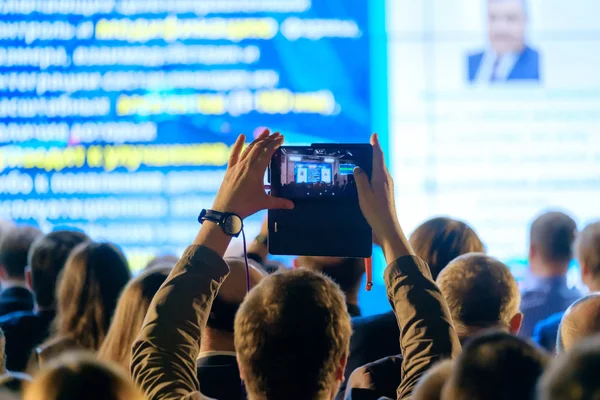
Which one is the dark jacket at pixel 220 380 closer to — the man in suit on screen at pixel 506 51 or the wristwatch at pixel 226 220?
the wristwatch at pixel 226 220

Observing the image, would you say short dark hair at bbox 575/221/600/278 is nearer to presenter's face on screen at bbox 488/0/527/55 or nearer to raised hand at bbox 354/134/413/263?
raised hand at bbox 354/134/413/263

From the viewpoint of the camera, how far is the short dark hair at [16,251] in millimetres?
3000

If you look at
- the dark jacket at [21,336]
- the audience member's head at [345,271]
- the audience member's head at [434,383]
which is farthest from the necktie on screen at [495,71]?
the audience member's head at [434,383]

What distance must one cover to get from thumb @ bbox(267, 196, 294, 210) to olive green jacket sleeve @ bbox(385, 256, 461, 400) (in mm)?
270

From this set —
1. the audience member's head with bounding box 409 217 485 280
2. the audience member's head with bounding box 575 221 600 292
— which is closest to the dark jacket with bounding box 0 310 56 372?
the audience member's head with bounding box 409 217 485 280

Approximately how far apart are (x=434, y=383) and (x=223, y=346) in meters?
0.95

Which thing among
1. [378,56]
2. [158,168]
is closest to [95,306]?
[158,168]

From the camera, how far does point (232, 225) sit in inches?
52.2

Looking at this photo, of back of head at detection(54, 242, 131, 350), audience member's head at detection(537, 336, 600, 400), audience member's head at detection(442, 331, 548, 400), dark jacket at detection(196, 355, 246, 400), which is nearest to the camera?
audience member's head at detection(537, 336, 600, 400)

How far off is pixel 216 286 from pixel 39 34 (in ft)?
13.5

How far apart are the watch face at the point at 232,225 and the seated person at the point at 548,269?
1960 mm

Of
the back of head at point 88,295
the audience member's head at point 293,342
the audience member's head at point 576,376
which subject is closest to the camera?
the audience member's head at point 576,376

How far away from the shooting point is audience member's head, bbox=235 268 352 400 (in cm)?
116

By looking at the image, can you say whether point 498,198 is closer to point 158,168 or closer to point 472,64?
point 472,64
